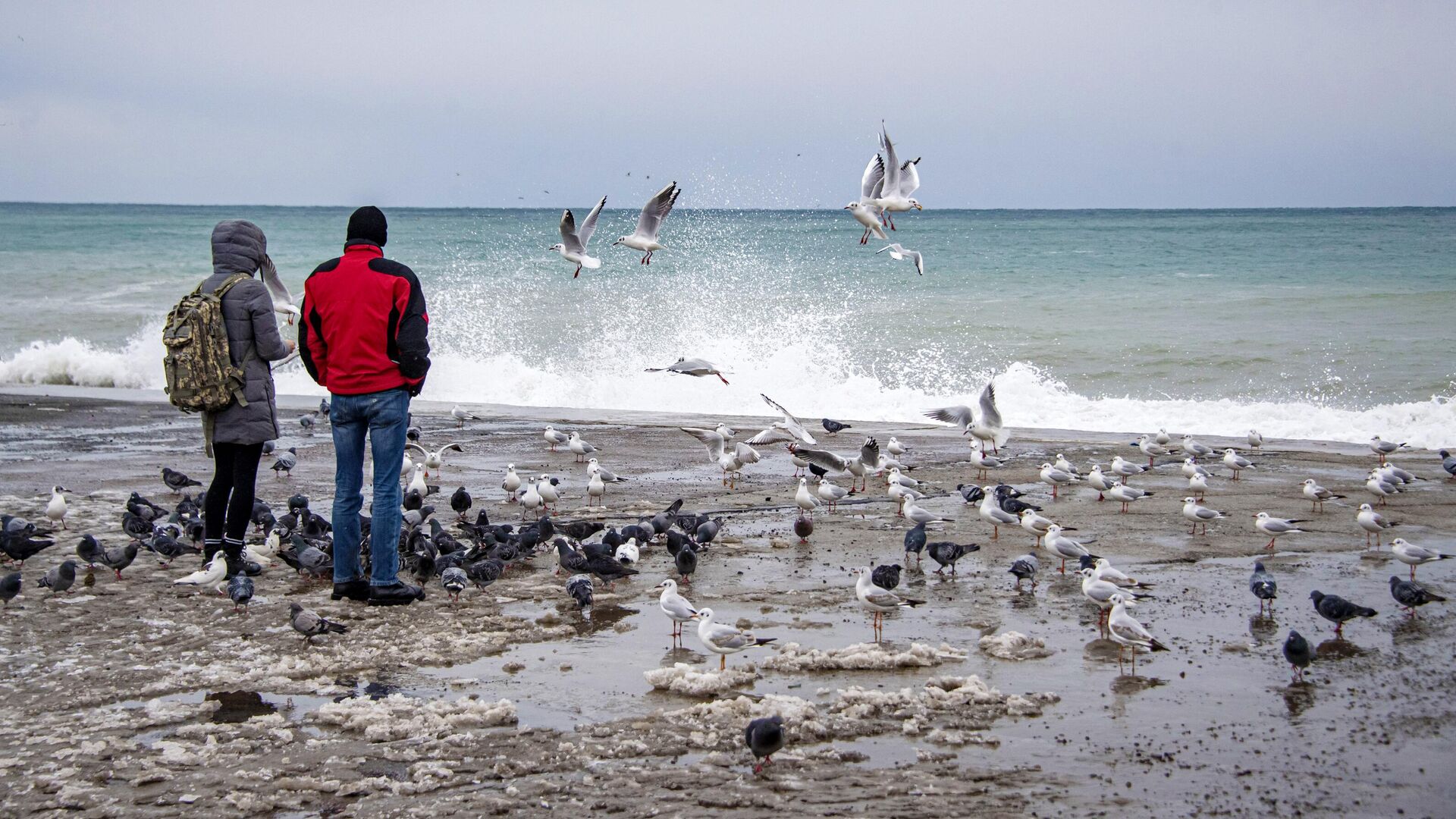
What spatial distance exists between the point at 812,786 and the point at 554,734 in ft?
3.73

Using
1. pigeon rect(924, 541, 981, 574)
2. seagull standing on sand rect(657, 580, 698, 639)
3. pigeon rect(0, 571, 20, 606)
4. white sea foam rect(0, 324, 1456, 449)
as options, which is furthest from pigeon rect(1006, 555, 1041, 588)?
white sea foam rect(0, 324, 1456, 449)

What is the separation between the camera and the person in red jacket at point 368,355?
6.50m

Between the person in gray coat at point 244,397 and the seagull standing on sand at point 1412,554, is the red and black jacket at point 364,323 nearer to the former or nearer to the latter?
the person in gray coat at point 244,397

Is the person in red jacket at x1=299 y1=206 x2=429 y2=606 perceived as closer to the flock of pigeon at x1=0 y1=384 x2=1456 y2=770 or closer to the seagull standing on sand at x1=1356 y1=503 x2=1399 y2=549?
the flock of pigeon at x1=0 y1=384 x2=1456 y2=770

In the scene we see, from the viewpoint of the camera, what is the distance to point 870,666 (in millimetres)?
5816

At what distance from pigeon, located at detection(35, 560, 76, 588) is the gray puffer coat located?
3.69 ft

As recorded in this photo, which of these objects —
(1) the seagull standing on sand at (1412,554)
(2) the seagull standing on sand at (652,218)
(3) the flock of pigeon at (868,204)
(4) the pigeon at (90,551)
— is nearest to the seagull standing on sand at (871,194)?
(3) the flock of pigeon at (868,204)

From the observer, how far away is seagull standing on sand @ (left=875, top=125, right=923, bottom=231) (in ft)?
38.8

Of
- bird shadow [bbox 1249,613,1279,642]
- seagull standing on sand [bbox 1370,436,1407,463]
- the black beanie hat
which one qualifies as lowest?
bird shadow [bbox 1249,613,1279,642]

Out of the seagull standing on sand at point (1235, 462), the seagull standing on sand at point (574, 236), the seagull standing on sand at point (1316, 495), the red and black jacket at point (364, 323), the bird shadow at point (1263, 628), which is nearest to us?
the bird shadow at point (1263, 628)

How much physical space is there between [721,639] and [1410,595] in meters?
3.87

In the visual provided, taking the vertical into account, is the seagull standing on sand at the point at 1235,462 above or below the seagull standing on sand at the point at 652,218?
below

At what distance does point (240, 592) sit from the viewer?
6812 mm

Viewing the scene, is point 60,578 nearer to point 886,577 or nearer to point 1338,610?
point 886,577
